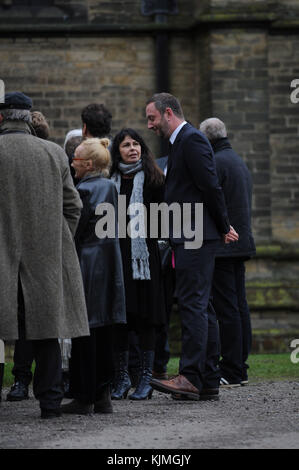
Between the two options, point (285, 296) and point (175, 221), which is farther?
point (285, 296)

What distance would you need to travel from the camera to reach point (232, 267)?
27.7 feet

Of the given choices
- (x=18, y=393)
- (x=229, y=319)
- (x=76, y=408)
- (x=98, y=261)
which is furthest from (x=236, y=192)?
(x=76, y=408)

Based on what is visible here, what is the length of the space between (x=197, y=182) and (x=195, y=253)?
475 mm

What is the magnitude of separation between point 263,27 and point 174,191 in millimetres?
7550

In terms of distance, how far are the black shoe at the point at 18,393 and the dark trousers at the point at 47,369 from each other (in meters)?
1.27

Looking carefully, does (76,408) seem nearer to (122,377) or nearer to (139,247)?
(122,377)

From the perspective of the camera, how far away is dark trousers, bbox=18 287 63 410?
6289mm

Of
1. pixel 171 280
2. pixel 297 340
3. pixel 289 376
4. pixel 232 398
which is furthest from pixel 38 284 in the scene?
pixel 297 340

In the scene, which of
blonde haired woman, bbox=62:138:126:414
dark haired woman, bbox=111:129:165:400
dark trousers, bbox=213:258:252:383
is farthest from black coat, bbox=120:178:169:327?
blonde haired woman, bbox=62:138:126:414

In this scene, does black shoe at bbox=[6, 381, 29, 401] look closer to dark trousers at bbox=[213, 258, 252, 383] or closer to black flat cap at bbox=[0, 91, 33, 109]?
dark trousers at bbox=[213, 258, 252, 383]

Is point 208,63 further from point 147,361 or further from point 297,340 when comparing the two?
point 147,361
